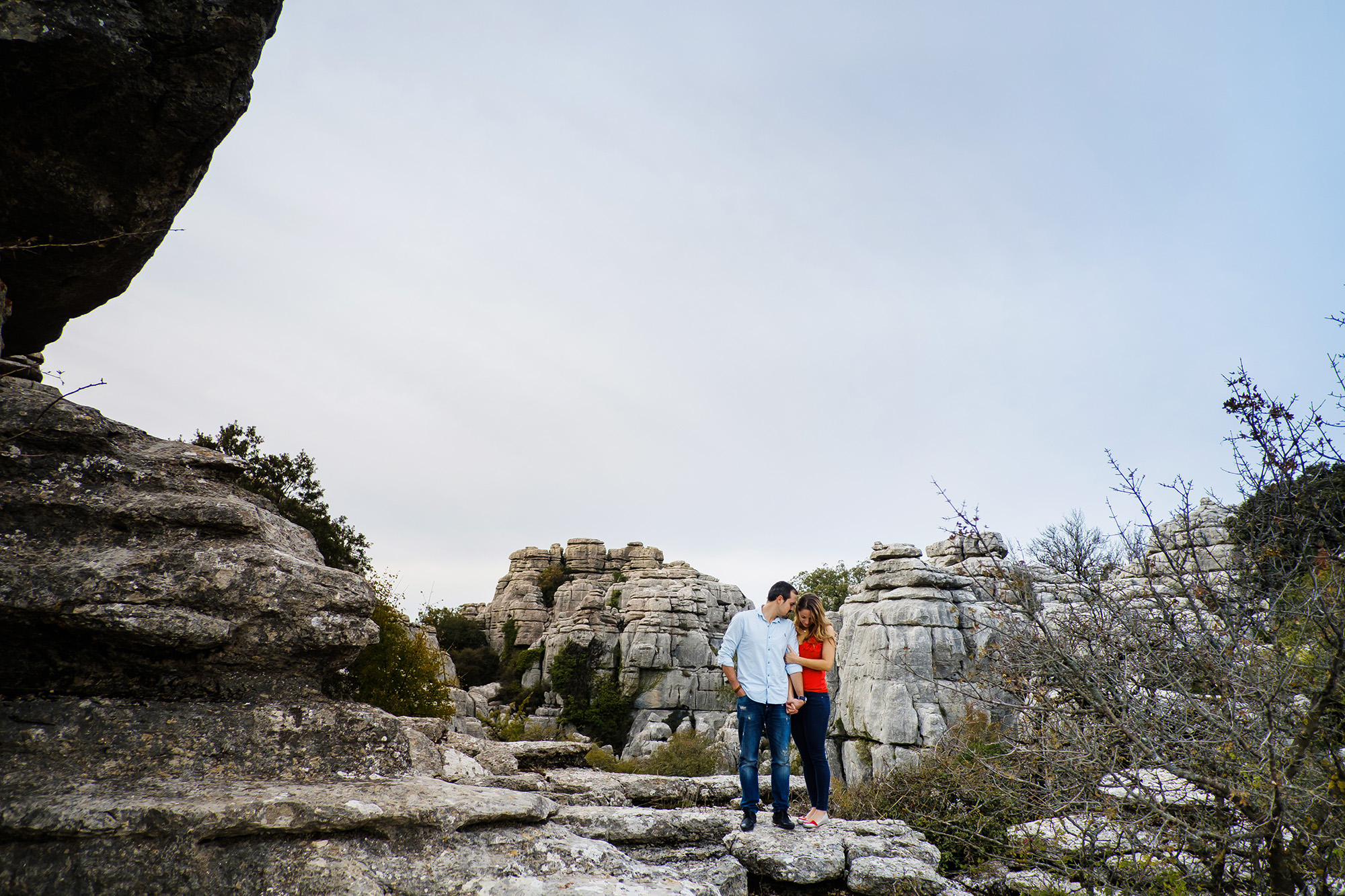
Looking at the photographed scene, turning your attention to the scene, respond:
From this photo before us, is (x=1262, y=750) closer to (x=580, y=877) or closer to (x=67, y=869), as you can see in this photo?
(x=580, y=877)

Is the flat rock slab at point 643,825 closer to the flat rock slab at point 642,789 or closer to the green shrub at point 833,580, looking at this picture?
the flat rock slab at point 642,789

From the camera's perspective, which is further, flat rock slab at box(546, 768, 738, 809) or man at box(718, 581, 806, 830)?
flat rock slab at box(546, 768, 738, 809)

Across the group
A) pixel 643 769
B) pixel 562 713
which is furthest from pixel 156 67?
pixel 562 713

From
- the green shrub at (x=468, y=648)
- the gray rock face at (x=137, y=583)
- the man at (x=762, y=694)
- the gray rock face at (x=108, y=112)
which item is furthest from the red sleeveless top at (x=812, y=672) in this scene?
the green shrub at (x=468, y=648)

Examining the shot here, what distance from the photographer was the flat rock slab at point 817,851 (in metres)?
4.66

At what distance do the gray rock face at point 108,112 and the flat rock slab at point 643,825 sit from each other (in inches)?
170

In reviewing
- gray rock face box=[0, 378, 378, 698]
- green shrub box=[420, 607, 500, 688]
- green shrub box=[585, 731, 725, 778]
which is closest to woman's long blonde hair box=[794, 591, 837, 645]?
gray rock face box=[0, 378, 378, 698]

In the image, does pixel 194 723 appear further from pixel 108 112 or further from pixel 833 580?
pixel 833 580

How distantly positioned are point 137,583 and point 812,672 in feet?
15.6

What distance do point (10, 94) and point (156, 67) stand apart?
0.61 m

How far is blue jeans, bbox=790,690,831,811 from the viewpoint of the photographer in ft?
18.9

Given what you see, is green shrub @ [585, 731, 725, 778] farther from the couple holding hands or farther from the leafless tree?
the leafless tree

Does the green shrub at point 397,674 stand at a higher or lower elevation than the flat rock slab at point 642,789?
higher

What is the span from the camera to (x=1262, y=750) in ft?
9.13
